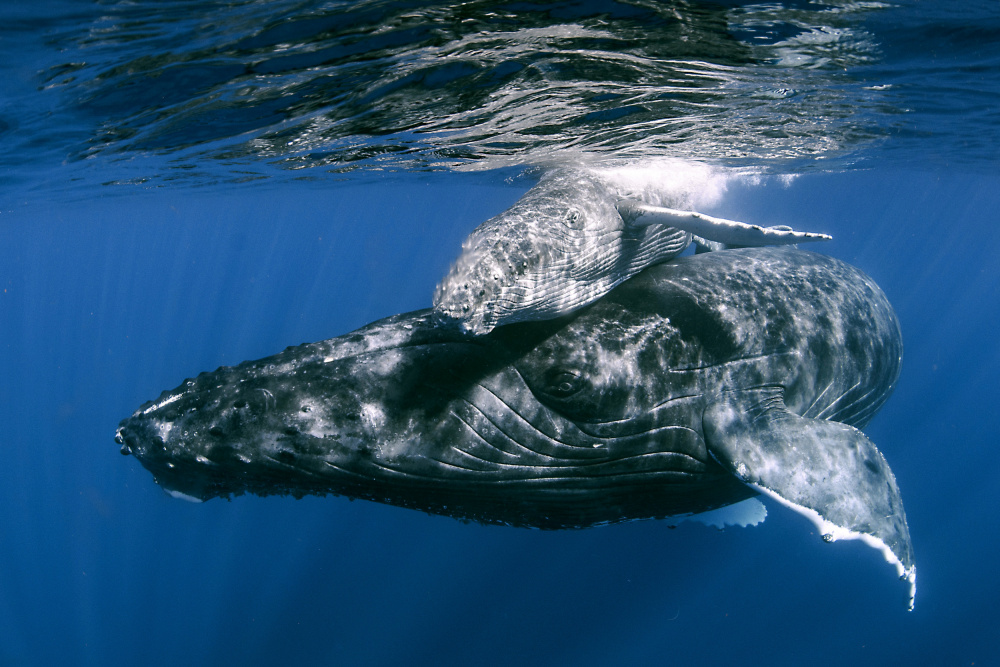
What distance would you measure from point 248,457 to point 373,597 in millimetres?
14898

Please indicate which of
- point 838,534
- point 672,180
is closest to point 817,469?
point 838,534

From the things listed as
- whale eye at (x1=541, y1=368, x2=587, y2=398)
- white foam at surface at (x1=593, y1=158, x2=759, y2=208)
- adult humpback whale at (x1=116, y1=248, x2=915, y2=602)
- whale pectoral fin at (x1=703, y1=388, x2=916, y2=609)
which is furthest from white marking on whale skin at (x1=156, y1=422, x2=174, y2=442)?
white foam at surface at (x1=593, y1=158, x2=759, y2=208)

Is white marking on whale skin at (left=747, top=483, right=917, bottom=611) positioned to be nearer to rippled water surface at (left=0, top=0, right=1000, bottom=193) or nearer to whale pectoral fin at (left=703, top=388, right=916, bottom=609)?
whale pectoral fin at (left=703, top=388, right=916, bottom=609)

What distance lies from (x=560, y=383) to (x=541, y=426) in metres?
0.36

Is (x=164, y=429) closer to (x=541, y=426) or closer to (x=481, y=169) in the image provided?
(x=541, y=426)

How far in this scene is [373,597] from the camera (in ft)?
54.0

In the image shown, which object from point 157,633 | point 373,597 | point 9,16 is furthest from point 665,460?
point 157,633

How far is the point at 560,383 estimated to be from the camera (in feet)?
13.5

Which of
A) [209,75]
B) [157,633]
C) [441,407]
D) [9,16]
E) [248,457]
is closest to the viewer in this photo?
[248,457]

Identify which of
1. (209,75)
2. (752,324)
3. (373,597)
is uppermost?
(209,75)

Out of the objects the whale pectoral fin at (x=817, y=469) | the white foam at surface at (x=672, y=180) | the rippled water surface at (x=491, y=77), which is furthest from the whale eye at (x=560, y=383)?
the rippled water surface at (x=491, y=77)

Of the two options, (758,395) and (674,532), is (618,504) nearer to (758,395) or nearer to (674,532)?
(758,395)

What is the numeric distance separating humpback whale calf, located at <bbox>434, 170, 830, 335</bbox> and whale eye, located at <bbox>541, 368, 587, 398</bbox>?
1.50 ft

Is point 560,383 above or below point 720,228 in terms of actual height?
below
